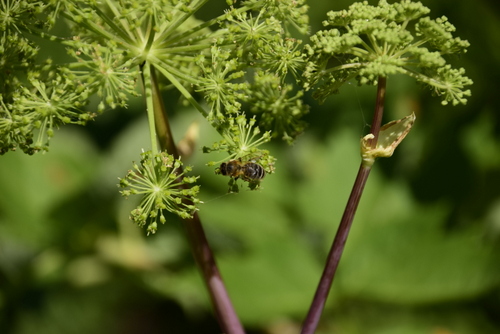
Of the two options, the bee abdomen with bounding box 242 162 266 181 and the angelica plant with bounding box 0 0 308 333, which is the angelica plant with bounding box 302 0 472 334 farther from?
the bee abdomen with bounding box 242 162 266 181

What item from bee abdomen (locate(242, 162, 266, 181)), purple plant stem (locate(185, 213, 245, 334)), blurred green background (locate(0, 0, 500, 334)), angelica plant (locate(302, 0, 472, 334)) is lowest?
purple plant stem (locate(185, 213, 245, 334))

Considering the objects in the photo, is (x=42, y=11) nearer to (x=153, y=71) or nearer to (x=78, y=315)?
(x=153, y=71)

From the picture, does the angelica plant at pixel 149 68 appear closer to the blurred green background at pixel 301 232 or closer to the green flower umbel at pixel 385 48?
the green flower umbel at pixel 385 48

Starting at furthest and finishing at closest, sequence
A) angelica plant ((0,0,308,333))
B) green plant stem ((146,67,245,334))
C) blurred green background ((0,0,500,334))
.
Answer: blurred green background ((0,0,500,334)), green plant stem ((146,67,245,334)), angelica plant ((0,0,308,333))

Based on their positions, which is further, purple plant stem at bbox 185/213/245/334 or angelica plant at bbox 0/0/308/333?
purple plant stem at bbox 185/213/245/334

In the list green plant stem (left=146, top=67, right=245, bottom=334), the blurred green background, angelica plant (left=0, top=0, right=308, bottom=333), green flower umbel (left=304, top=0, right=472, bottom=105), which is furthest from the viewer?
the blurred green background

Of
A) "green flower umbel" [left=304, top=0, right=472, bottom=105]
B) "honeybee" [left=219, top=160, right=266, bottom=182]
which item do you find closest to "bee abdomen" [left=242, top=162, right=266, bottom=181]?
"honeybee" [left=219, top=160, right=266, bottom=182]
